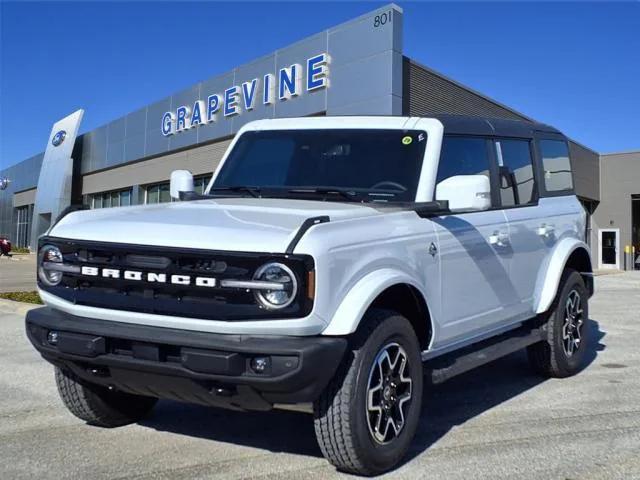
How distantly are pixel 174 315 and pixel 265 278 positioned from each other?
19.7 inches

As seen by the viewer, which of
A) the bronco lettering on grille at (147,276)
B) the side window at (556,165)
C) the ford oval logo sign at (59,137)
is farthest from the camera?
the ford oval logo sign at (59,137)

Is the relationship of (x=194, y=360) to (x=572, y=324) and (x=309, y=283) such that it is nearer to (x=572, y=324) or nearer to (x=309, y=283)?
(x=309, y=283)

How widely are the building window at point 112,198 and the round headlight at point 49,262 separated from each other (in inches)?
1167

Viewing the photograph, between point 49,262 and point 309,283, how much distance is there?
1523mm

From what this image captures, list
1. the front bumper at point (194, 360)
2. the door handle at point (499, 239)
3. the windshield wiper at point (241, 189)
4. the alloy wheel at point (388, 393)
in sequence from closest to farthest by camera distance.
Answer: the front bumper at point (194, 360) → the alloy wheel at point (388, 393) → the windshield wiper at point (241, 189) → the door handle at point (499, 239)

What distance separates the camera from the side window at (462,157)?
453 centimetres

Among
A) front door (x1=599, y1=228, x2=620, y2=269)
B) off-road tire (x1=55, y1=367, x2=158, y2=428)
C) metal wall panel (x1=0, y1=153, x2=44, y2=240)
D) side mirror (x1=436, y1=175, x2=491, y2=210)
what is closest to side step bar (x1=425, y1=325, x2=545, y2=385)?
side mirror (x1=436, y1=175, x2=491, y2=210)

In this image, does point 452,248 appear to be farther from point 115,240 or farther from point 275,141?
point 115,240

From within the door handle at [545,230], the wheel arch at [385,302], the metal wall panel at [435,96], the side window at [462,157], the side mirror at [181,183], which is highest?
the metal wall panel at [435,96]

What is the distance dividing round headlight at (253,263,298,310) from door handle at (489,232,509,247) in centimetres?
215

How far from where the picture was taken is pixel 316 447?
13.2 ft

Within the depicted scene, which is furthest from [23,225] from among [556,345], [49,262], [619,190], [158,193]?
[49,262]

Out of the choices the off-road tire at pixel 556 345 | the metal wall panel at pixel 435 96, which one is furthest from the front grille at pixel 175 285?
the metal wall panel at pixel 435 96

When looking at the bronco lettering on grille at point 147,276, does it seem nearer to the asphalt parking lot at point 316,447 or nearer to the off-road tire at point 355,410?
the off-road tire at point 355,410
